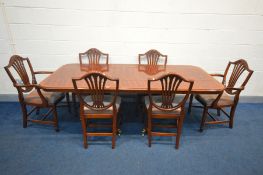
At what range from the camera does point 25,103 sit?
2.22 m

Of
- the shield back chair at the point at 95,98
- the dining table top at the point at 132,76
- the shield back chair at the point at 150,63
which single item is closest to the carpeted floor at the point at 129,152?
the shield back chair at the point at 95,98

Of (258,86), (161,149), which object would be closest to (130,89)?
(161,149)

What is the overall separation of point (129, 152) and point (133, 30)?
5.55ft

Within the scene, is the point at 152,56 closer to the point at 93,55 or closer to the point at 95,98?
the point at 93,55

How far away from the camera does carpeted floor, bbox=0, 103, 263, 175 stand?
1.82m

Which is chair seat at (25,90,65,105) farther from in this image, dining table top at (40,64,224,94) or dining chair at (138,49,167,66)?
dining chair at (138,49,167,66)

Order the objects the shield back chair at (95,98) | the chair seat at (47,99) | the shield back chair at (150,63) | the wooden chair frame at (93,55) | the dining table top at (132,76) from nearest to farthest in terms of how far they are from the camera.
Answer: the shield back chair at (95,98) → the dining table top at (132,76) → the chair seat at (47,99) → the shield back chair at (150,63) → the wooden chair frame at (93,55)

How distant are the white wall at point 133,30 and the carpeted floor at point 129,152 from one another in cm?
105

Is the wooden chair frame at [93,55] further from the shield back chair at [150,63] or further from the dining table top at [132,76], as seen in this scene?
the shield back chair at [150,63]

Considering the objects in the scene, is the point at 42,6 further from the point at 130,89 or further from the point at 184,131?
the point at 184,131

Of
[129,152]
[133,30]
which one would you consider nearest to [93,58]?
[133,30]

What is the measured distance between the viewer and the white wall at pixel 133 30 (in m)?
2.57

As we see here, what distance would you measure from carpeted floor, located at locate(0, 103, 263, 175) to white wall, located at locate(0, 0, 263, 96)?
3.43 ft

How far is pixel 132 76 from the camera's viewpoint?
220 cm
